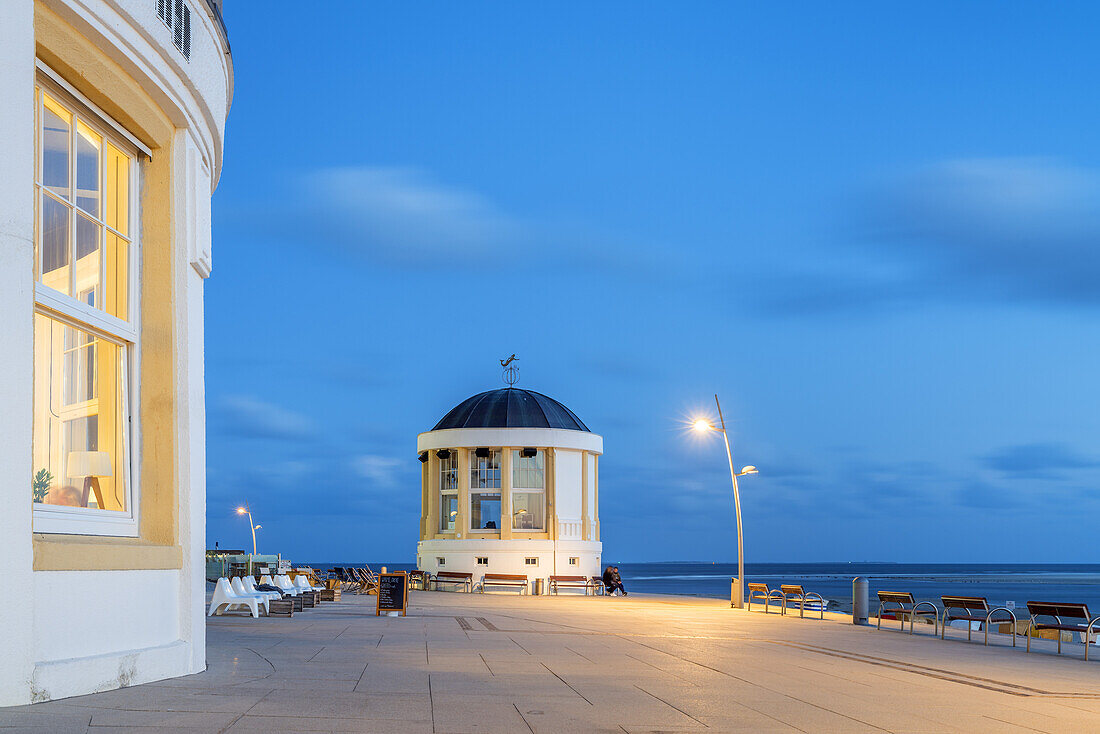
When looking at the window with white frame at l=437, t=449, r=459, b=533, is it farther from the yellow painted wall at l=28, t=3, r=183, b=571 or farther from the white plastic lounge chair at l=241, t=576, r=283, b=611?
the yellow painted wall at l=28, t=3, r=183, b=571

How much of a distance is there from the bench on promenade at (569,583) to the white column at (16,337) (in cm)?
3371

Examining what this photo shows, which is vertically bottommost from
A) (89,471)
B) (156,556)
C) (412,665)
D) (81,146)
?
(412,665)

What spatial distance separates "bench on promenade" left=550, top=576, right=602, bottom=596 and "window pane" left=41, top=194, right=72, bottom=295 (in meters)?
32.8

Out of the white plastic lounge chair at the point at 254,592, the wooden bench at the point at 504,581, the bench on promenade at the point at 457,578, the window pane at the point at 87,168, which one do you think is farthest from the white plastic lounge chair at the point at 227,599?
the bench on promenade at the point at 457,578

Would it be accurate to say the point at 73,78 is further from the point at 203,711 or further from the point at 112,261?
the point at 203,711

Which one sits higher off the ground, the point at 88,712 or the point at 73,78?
the point at 73,78

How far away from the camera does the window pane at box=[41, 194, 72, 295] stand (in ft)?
31.7

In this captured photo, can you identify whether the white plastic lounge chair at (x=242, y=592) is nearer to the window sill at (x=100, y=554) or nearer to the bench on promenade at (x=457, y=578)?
the window sill at (x=100, y=554)

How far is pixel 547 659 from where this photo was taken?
13.9 meters

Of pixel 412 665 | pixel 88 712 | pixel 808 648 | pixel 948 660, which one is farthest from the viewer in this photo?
pixel 808 648

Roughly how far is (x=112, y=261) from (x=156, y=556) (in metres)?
2.92

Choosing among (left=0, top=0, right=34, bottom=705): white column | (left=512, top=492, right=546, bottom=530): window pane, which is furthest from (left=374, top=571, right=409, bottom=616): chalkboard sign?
(left=512, top=492, right=546, bottom=530): window pane

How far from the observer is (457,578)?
41750 mm

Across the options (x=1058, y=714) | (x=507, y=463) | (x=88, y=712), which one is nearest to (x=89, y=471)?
(x=88, y=712)
